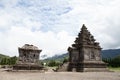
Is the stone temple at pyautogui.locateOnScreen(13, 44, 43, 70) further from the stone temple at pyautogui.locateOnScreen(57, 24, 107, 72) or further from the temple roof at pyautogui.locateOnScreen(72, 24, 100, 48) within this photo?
the temple roof at pyautogui.locateOnScreen(72, 24, 100, 48)

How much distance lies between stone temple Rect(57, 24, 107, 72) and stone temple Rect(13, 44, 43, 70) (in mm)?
5811

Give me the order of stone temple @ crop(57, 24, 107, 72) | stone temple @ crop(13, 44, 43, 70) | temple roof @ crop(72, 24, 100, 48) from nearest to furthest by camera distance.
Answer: stone temple @ crop(13, 44, 43, 70), stone temple @ crop(57, 24, 107, 72), temple roof @ crop(72, 24, 100, 48)

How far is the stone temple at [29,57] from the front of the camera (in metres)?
40.5

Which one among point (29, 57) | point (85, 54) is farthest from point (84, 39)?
point (29, 57)

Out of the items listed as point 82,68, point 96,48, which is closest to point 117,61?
point 96,48

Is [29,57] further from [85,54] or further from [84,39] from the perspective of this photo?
[84,39]

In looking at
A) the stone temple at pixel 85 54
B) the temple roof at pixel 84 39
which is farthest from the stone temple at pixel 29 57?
the temple roof at pixel 84 39

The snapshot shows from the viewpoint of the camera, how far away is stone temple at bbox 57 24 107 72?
4550cm

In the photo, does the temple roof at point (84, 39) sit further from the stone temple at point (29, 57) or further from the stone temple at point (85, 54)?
the stone temple at point (29, 57)

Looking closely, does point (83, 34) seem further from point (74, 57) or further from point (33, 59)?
point (33, 59)

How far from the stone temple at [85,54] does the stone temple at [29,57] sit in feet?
19.1

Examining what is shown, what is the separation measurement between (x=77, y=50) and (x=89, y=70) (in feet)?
18.6

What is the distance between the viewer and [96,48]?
1908 inches

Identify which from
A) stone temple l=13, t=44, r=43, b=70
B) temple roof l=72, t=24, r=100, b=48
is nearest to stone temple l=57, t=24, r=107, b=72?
temple roof l=72, t=24, r=100, b=48
